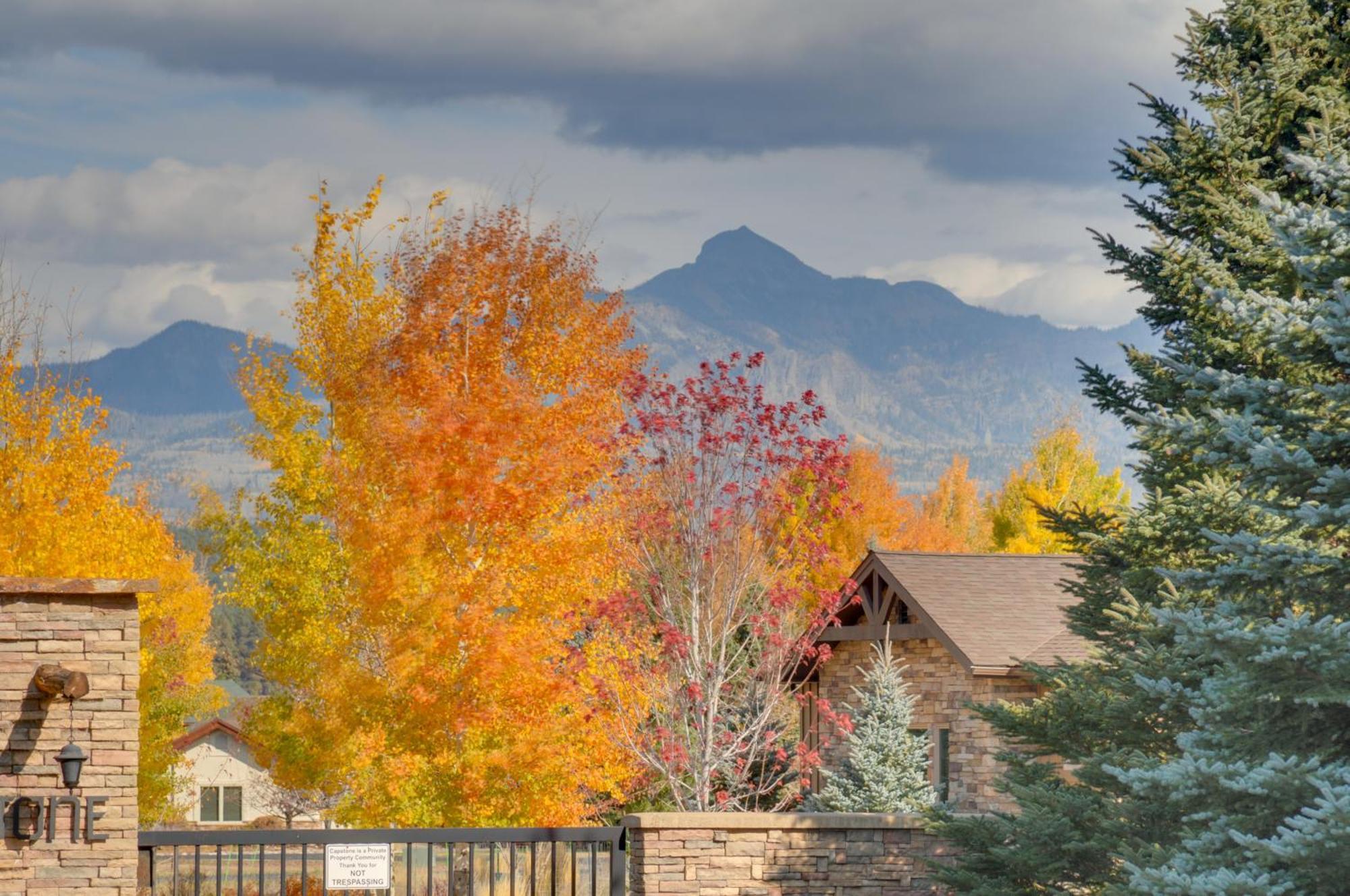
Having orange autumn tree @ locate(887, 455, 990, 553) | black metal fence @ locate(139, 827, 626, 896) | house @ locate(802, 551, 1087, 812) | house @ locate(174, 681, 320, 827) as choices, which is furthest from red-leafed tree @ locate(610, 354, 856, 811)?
house @ locate(174, 681, 320, 827)

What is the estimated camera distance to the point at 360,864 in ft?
35.0

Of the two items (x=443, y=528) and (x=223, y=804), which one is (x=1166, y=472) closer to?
(x=443, y=528)

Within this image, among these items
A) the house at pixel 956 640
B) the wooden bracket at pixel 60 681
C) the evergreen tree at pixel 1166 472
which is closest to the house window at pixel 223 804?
the house at pixel 956 640

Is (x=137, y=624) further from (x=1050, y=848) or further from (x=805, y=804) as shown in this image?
(x=805, y=804)

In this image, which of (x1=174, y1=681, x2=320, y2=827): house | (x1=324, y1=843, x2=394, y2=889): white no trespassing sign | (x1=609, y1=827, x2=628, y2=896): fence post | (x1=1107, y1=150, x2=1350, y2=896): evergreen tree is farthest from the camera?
(x1=174, y1=681, x2=320, y2=827): house

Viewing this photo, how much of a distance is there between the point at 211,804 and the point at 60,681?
46340 millimetres

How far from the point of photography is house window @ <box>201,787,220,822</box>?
5262 cm

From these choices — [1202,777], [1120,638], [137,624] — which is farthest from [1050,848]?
[137,624]

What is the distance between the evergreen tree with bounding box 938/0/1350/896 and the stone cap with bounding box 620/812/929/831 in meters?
1.02

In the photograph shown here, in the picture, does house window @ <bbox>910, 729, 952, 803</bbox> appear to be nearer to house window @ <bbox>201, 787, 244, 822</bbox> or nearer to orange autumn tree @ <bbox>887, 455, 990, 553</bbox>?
orange autumn tree @ <bbox>887, 455, 990, 553</bbox>

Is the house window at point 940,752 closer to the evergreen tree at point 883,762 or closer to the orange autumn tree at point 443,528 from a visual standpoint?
the evergreen tree at point 883,762

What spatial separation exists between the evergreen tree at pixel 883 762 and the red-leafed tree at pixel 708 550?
8.06ft

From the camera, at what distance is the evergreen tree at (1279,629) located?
638 cm

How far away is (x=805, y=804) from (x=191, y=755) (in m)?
37.6
